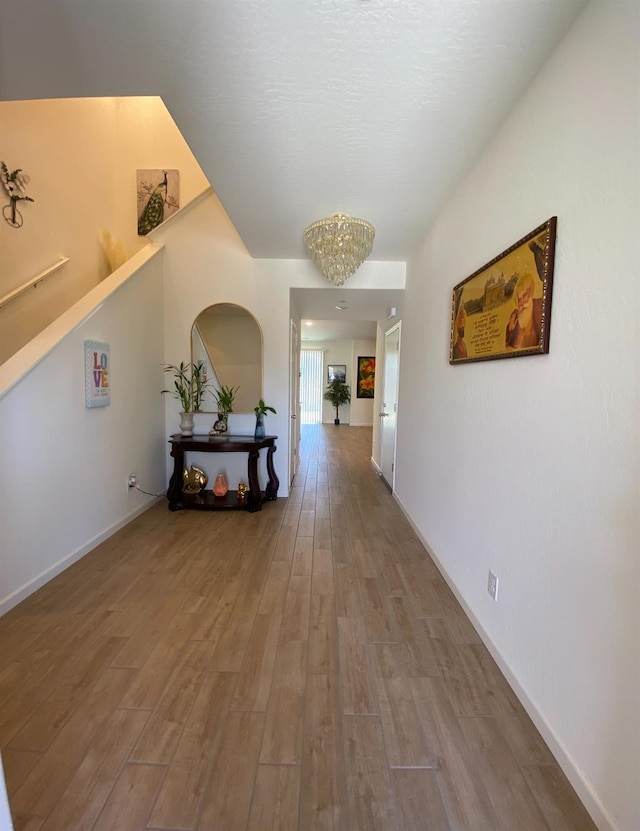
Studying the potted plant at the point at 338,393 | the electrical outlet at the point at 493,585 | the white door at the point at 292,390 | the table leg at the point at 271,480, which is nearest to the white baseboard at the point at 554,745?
the electrical outlet at the point at 493,585

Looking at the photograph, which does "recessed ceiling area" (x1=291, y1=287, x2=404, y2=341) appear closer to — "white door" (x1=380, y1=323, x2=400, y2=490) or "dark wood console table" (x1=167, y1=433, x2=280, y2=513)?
"white door" (x1=380, y1=323, x2=400, y2=490)

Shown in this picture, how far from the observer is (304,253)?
11.1 ft

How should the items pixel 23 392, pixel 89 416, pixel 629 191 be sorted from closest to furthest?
pixel 629 191 < pixel 23 392 < pixel 89 416

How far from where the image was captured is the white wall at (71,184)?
3.19 m

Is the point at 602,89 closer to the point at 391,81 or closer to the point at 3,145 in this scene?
the point at 391,81

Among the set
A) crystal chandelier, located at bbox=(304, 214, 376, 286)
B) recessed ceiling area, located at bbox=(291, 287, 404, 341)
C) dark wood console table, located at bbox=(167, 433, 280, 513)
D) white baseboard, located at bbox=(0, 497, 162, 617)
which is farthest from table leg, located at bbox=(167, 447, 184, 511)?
crystal chandelier, located at bbox=(304, 214, 376, 286)

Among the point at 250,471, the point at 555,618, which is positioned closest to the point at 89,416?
the point at 250,471

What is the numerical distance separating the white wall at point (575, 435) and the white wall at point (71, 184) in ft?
13.2

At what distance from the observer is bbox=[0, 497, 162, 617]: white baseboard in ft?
6.26

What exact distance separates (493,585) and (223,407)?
9.65 ft

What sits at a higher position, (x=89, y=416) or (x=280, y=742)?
(x=89, y=416)

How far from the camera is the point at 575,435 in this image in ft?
3.77

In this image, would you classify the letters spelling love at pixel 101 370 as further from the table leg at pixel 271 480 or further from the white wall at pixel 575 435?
the white wall at pixel 575 435

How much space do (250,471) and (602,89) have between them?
10.7ft
